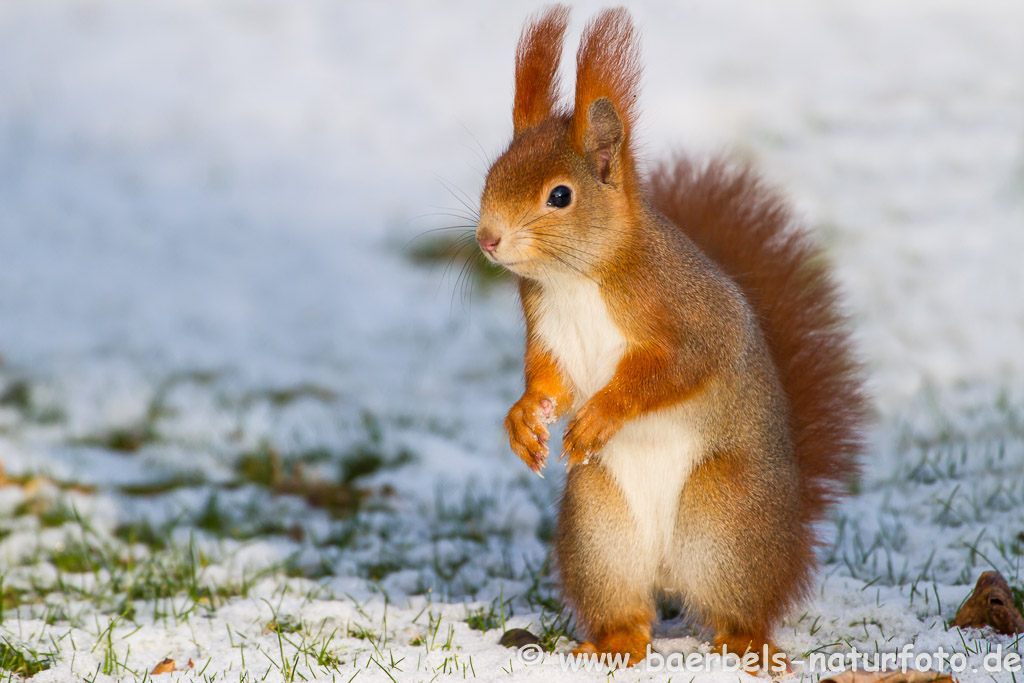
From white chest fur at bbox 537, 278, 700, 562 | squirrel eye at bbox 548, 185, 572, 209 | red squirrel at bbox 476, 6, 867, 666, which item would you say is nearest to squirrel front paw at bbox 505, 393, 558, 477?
red squirrel at bbox 476, 6, 867, 666

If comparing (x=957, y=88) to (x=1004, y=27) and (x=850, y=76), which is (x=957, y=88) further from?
(x=1004, y=27)

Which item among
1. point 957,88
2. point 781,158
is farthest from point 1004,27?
point 781,158

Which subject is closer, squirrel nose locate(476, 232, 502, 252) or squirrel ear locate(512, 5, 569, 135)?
squirrel nose locate(476, 232, 502, 252)

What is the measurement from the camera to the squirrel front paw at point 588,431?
5.99ft

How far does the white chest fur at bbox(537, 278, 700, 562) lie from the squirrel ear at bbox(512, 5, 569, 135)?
1.22 feet

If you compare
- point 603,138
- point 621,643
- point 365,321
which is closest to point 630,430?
point 621,643

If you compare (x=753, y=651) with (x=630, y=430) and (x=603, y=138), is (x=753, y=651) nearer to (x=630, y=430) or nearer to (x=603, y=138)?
(x=630, y=430)

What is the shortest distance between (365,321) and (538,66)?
2.95 metres

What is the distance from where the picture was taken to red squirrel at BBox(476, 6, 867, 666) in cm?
185

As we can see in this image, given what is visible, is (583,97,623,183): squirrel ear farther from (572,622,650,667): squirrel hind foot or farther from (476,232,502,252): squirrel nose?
(572,622,650,667): squirrel hind foot

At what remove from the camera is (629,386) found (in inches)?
71.9

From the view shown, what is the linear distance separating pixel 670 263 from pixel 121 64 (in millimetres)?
6539

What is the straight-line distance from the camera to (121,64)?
7.41 metres

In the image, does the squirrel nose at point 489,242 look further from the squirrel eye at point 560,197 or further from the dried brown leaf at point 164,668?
the dried brown leaf at point 164,668
